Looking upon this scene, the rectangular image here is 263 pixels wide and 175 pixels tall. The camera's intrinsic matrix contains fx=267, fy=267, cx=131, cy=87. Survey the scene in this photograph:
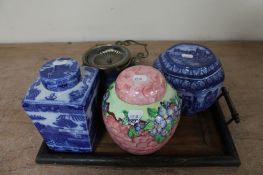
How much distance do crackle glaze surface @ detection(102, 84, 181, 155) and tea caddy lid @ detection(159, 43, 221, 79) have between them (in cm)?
7

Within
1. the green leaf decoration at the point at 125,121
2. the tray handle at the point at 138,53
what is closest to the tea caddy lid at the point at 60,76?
the green leaf decoration at the point at 125,121

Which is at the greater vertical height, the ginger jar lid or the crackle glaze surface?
the ginger jar lid

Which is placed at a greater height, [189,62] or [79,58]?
[189,62]

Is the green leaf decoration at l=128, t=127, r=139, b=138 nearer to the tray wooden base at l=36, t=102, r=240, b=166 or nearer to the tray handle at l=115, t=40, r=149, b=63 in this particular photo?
the tray wooden base at l=36, t=102, r=240, b=166

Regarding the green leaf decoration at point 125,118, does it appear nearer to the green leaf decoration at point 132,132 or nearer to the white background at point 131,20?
the green leaf decoration at point 132,132

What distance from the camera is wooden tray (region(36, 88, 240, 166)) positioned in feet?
1.55

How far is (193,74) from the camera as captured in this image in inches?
19.2

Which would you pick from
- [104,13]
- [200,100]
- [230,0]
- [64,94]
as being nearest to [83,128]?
[64,94]

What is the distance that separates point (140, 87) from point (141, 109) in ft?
0.11

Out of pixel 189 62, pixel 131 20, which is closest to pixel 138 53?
pixel 131 20

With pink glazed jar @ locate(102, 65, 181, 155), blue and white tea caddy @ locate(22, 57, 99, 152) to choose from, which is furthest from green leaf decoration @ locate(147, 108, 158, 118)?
blue and white tea caddy @ locate(22, 57, 99, 152)

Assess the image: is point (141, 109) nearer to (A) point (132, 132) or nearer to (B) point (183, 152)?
(A) point (132, 132)

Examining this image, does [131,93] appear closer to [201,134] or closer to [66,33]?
[201,134]

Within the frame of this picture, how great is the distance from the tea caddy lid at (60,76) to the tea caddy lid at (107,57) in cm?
10
